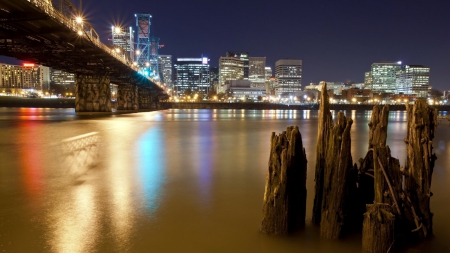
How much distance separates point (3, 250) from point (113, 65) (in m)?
61.1

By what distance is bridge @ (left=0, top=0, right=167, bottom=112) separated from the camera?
28.0m

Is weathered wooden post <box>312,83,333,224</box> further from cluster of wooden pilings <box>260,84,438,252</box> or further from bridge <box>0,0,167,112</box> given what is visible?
bridge <box>0,0,167,112</box>

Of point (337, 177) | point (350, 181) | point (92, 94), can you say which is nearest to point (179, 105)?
point (92, 94)

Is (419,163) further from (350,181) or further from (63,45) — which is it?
(63,45)

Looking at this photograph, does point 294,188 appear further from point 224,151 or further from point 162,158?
point 224,151

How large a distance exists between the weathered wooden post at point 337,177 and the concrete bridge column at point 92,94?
225 ft

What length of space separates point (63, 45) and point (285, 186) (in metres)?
43.2

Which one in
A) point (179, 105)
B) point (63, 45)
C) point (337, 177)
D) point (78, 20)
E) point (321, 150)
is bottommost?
point (337, 177)

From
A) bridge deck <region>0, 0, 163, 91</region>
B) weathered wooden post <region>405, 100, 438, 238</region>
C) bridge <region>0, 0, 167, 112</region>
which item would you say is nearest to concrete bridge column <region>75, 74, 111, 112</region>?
bridge <region>0, 0, 167, 112</region>

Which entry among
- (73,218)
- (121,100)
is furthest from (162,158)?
(121,100)

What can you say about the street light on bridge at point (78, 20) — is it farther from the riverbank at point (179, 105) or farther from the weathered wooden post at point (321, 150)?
the riverbank at point (179, 105)

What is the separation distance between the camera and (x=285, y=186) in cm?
711

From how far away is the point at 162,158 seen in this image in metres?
17.1

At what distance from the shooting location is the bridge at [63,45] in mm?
27953
